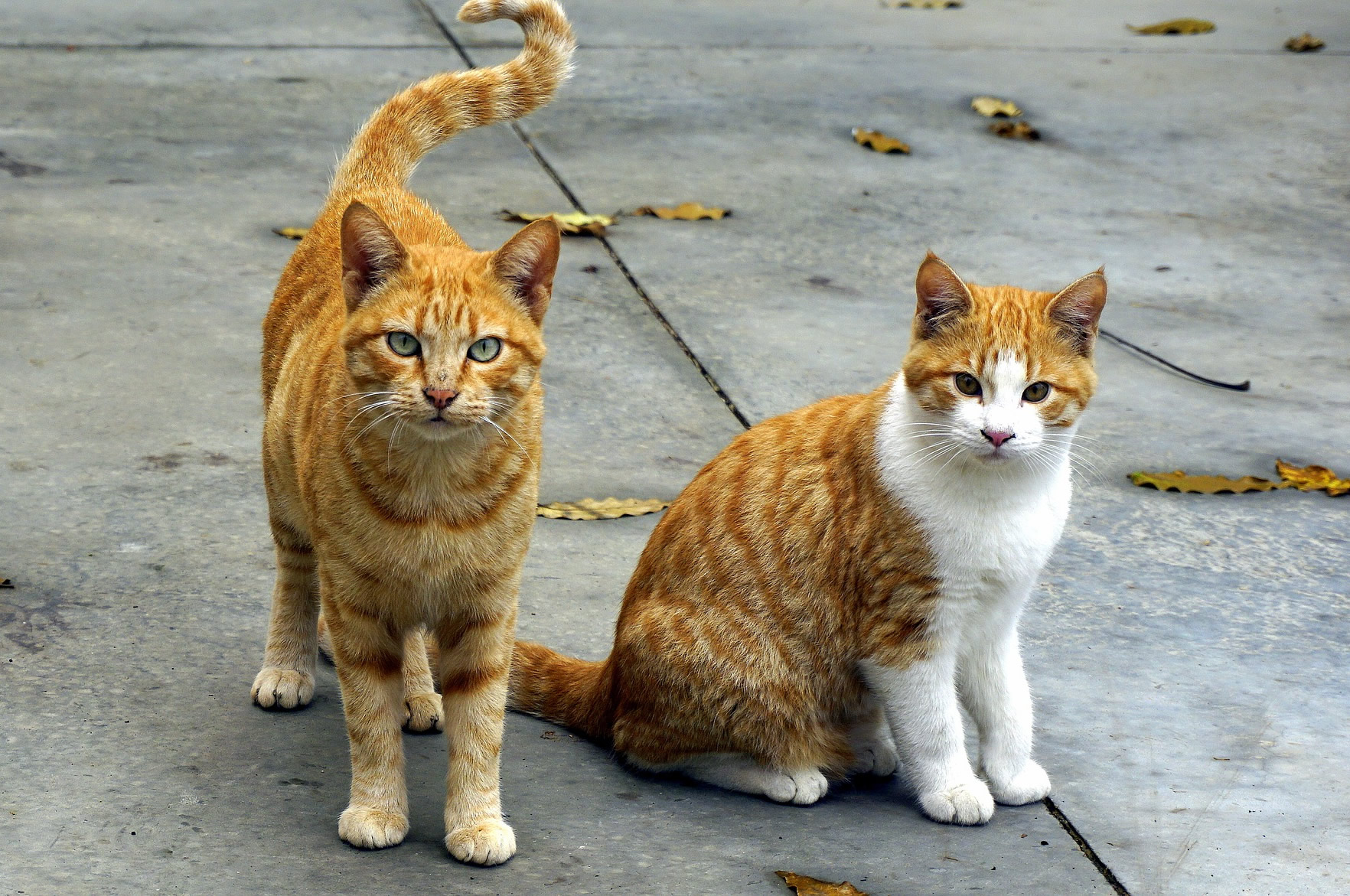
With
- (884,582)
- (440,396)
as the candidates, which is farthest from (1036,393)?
(440,396)

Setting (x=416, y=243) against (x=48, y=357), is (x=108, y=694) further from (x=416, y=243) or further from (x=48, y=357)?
(x=48, y=357)

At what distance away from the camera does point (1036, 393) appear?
124 inches

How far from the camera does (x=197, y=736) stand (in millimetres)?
3316

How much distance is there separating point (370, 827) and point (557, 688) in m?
0.70

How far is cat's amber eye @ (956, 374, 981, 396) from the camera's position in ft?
10.3

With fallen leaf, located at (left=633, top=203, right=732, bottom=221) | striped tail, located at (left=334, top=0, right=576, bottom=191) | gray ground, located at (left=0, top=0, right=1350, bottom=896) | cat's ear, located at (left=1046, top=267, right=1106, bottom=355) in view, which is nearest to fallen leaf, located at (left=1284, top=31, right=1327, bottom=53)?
gray ground, located at (left=0, top=0, right=1350, bottom=896)

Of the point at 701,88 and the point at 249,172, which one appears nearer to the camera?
the point at 249,172

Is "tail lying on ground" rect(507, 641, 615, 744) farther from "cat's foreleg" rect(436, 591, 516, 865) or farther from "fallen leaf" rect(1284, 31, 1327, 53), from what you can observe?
"fallen leaf" rect(1284, 31, 1327, 53)

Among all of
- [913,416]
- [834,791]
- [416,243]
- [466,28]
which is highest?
[416,243]

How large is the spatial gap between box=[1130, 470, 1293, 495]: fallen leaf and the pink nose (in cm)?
271

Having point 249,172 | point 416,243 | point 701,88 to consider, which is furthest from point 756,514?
point 701,88

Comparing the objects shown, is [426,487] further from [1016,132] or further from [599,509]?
[1016,132]

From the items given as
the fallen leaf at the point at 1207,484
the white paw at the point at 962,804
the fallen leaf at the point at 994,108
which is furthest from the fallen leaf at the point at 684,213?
the white paw at the point at 962,804

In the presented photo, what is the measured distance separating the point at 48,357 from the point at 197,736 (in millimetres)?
2343
